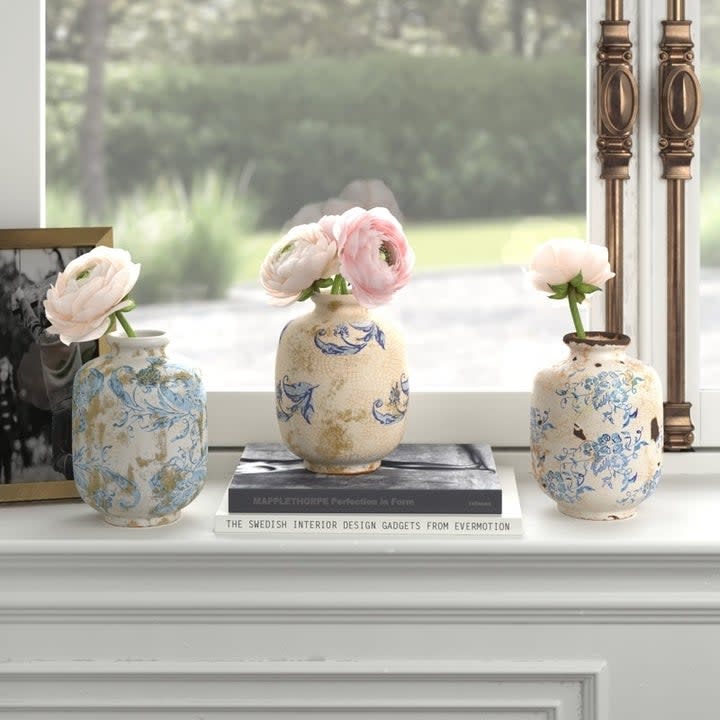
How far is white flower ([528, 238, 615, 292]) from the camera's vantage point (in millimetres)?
1487

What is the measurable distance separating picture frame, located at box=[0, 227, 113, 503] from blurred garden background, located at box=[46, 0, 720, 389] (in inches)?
6.1

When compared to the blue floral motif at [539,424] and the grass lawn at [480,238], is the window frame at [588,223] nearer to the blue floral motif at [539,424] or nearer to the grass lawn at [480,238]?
the grass lawn at [480,238]

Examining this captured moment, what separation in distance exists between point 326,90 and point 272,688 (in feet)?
2.52

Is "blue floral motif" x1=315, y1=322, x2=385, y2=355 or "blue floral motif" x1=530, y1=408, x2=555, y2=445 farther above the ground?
"blue floral motif" x1=315, y1=322, x2=385, y2=355

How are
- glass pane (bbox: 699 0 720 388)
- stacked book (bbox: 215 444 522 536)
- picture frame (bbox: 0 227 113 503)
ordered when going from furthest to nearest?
1. glass pane (bbox: 699 0 720 388)
2. picture frame (bbox: 0 227 113 503)
3. stacked book (bbox: 215 444 522 536)

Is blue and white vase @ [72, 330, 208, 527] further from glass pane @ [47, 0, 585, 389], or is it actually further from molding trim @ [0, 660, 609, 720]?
glass pane @ [47, 0, 585, 389]

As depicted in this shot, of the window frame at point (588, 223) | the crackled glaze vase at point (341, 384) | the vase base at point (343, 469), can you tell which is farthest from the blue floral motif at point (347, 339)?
the window frame at point (588, 223)

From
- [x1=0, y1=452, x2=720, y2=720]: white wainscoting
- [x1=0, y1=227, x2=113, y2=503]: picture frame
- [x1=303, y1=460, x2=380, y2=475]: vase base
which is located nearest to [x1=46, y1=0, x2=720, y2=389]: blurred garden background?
[x1=0, y1=227, x2=113, y2=503]: picture frame

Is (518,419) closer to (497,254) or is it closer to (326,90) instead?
(497,254)

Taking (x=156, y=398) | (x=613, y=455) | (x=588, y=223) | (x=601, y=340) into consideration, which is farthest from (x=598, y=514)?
(x=156, y=398)

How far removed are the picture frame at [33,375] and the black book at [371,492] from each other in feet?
0.81

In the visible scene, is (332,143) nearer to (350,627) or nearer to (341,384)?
(341,384)

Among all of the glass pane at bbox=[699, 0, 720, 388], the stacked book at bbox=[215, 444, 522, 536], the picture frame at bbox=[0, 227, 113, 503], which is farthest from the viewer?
the glass pane at bbox=[699, 0, 720, 388]

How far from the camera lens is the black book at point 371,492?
Result: 4.67 feet
